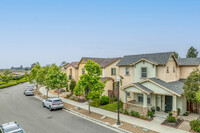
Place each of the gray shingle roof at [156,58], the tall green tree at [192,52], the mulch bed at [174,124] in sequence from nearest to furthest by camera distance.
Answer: the mulch bed at [174,124] < the gray shingle roof at [156,58] < the tall green tree at [192,52]

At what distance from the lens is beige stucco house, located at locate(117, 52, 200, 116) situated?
575 inches

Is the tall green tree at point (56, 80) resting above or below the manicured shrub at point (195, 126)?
above

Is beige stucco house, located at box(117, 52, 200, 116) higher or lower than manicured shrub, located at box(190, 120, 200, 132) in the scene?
higher

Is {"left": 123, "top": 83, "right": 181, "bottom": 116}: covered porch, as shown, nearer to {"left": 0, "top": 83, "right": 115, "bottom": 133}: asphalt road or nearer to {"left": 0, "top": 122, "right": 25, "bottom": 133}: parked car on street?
{"left": 0, "top": 83, "right": 115, "bottom": 133}: asphalt road

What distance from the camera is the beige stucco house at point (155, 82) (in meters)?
14.6

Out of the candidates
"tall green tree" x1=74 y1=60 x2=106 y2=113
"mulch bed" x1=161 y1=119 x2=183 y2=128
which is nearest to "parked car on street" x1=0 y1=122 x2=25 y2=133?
"tall green tree" x1=74 y1=60 x2=106 y2=113

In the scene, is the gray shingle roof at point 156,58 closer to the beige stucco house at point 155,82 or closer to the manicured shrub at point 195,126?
the beige stucco house at point 155,82

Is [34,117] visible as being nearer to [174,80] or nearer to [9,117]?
[9,117]

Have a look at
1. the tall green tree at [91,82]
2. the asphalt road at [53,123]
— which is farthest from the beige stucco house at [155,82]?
the asphalt road at [53,123]

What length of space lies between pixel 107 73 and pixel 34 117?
14103 millimetres

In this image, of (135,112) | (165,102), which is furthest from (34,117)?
(165,102)

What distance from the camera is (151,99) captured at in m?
16.7

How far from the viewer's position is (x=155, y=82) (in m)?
14.9

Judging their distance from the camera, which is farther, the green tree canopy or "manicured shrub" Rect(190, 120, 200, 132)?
the green tree canopy
